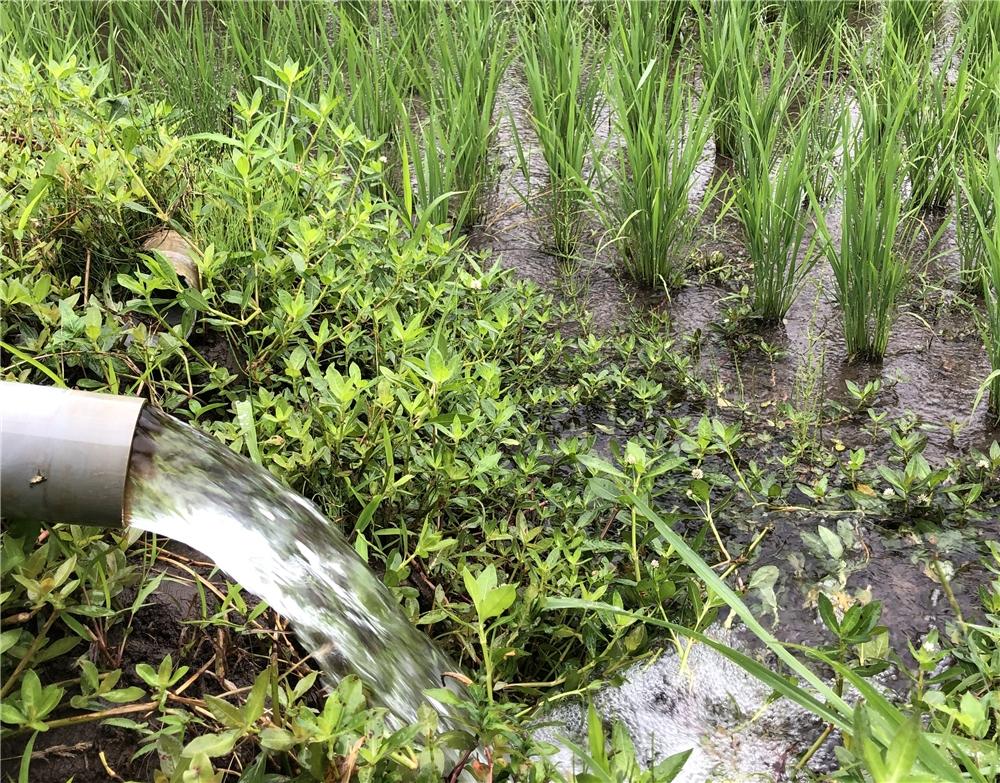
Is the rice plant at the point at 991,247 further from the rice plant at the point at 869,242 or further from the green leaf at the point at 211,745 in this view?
the green leaf at the point at 211,745

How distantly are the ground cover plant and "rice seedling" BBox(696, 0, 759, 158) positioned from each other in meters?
0.04

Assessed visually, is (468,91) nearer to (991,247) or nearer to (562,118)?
(562,118)

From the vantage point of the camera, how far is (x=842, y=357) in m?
2.38

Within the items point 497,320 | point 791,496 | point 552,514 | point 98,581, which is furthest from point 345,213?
point 791,496

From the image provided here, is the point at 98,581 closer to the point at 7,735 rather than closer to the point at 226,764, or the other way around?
the point at 7,735

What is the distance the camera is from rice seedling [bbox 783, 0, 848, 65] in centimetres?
361

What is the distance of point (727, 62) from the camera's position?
3049 mm

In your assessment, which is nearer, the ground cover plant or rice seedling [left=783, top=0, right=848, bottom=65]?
the ground cover plant

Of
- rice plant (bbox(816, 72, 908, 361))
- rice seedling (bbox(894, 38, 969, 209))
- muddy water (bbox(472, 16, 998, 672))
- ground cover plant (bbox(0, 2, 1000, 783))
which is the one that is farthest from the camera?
rice seedling (bbox(894, 38, 969, 209))

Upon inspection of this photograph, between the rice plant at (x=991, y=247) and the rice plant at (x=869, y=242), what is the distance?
0.20 meters

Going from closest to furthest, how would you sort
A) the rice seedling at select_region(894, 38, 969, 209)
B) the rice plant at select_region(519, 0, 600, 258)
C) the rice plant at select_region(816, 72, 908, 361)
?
the rice plant at select_region(816, 72, 908, 361)
the rice seedling at select_region(894, 38, 969, 209)
the rice plant at select_region(519, 0, 600, 258)

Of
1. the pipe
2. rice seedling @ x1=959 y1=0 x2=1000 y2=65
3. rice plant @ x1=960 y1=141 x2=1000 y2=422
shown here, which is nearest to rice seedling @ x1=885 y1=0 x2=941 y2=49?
rice seedling @ x1=959 y1=0 x2=1000 y2=65

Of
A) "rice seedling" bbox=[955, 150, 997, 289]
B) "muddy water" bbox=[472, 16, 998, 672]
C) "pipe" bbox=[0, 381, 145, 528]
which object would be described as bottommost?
"muddy water" bbox=[472, 16, 998, 672]

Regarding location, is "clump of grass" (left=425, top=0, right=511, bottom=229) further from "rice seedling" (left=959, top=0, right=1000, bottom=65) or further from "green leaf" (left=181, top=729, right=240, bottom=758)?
"green leaf" (left=181, top=729, right=240, bottom=758)
